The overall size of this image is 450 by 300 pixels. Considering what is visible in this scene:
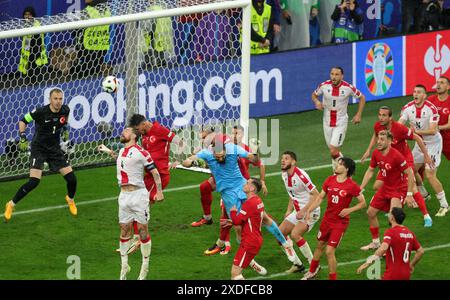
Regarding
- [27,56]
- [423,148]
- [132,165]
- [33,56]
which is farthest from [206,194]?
[33,56]

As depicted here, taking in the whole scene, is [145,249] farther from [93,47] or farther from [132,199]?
[93,47]

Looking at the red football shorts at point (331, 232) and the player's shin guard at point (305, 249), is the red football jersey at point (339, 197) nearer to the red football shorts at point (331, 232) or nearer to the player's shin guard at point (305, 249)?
the red football shorts at point (331, 232)

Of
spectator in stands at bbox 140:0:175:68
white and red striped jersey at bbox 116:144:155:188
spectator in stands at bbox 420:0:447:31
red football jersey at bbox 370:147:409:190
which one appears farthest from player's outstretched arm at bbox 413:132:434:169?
A: spectator in stands at bbox 420:0:447:31

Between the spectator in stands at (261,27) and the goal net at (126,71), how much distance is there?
1796 millimetres

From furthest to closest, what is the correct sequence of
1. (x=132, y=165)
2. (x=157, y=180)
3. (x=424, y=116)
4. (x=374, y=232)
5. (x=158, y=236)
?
(x=424, y=116), (x=158, y=236), (x=374, y=232), (x=157, y=180), (x=132, y=165)

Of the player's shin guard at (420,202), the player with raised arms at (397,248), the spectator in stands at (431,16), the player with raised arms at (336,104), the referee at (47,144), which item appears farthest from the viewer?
the spectator in stands at (431,16)

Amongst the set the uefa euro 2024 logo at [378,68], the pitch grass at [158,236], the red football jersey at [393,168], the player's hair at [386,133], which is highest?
the uefa euro 2024 logo at [378,68]

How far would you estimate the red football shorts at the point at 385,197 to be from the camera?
59.6 feet

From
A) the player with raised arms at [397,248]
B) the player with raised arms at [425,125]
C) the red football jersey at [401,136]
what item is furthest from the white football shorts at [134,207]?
the player with raised arms at [425,125]

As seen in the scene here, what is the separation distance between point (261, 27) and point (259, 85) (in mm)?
1402

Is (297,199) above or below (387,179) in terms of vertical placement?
below

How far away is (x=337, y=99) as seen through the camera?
21859 mm

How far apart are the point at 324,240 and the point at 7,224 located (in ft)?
18.8
